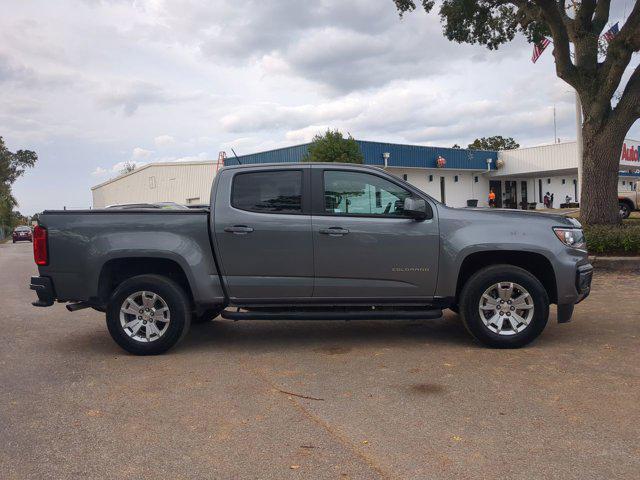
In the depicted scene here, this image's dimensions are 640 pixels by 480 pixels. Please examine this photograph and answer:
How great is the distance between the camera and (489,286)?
5727 millimetres

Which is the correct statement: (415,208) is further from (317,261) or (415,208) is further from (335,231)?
(317,261)

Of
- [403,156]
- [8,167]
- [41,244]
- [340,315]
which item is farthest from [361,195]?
[8,167]

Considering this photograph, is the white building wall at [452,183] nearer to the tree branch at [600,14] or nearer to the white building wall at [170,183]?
the white building wall at [170,183]

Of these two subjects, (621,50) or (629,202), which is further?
(629,202)

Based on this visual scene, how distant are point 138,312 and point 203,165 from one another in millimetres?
33768

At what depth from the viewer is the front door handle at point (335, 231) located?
5738 millimetres

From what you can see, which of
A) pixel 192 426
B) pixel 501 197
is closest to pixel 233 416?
pixel 192 426

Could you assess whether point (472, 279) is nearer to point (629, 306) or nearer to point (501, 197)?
point (629, 306)

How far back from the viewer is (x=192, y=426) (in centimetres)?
396

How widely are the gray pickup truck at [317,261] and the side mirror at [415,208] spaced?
0.02m

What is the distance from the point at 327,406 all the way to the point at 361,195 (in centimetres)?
242

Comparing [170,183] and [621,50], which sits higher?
[621,50]

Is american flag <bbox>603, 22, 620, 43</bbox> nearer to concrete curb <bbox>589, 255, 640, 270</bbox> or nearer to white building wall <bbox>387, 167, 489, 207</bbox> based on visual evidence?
concrete curb <bbox>589, 255, 640, 270</bbox>

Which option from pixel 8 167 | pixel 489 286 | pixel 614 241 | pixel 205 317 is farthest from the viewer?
pixel 8 167
